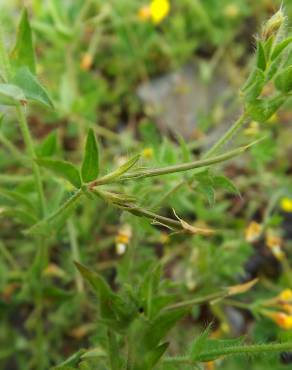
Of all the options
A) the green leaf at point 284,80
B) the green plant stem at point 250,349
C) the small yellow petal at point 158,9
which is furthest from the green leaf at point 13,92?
the small yellow petal at point 158,9

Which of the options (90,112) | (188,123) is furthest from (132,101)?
(90,112)

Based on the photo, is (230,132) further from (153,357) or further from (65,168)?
(153,357)

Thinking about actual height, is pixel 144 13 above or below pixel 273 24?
below

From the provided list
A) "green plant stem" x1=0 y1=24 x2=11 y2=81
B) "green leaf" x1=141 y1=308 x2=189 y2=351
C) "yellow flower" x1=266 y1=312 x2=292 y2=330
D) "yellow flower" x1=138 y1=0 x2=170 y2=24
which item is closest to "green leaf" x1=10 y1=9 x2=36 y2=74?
"green plant stem" x1=0 y1=24 x2=11 y2=81

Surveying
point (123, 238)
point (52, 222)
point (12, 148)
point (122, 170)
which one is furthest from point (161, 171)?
point (12, 148)

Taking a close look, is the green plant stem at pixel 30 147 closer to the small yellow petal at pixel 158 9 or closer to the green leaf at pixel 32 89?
the green leaf at pixel 32 89

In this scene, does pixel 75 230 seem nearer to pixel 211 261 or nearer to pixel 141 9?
pixel 211 261

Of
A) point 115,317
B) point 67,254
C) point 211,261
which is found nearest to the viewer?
point 115,317
